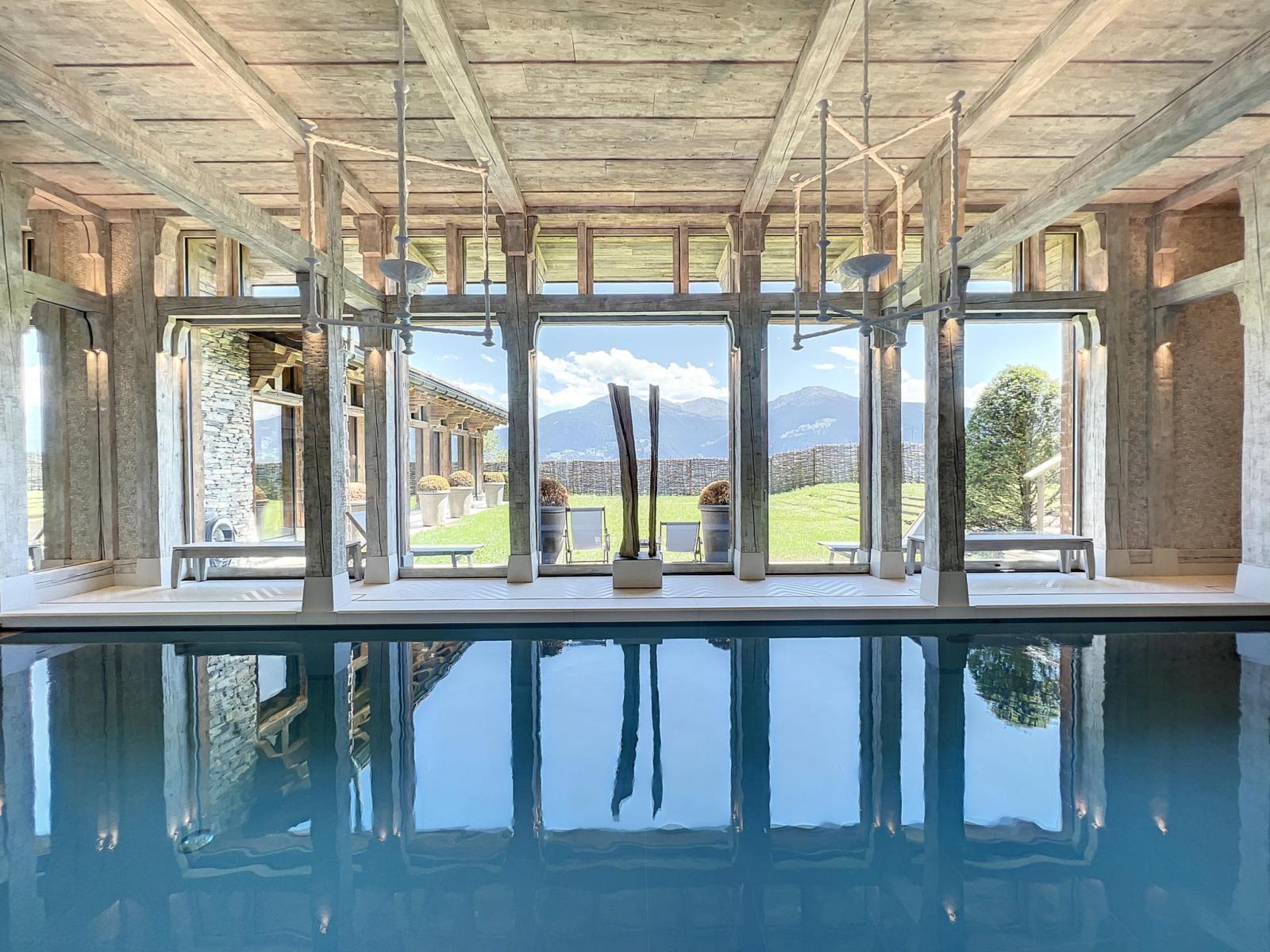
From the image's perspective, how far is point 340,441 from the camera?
6418mm

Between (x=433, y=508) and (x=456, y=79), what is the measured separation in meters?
5.60

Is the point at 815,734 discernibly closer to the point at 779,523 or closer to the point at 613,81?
the point at 779,523

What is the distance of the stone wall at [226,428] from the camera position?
825 centimetres

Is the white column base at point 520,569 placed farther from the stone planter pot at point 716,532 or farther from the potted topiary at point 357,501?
the stone planter pot at point 716,532

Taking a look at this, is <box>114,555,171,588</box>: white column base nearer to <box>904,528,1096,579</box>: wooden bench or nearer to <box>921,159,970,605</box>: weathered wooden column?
<box>921,159,970,605</box>: weathered wooden column

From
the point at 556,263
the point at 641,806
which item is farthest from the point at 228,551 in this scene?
the point at 641,806


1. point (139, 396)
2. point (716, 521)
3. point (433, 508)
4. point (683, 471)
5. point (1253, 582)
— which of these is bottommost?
point (1253, 582)

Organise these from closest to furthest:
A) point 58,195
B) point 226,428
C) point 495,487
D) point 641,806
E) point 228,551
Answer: point 641,806, point 58,195, point 228,551, point 495,487, point 226,428

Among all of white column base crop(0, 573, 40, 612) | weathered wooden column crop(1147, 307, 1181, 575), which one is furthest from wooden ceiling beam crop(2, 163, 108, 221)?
weathered wooden column crop(1147, 307, 1181, 575)

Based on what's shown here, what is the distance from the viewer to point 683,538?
8.31 m

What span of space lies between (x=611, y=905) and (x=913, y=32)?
563 cm

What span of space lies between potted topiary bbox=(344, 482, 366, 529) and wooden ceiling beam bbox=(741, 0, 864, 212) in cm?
609

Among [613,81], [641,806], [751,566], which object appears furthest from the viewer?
[751,566]

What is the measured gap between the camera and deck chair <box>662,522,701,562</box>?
27.2 feet
